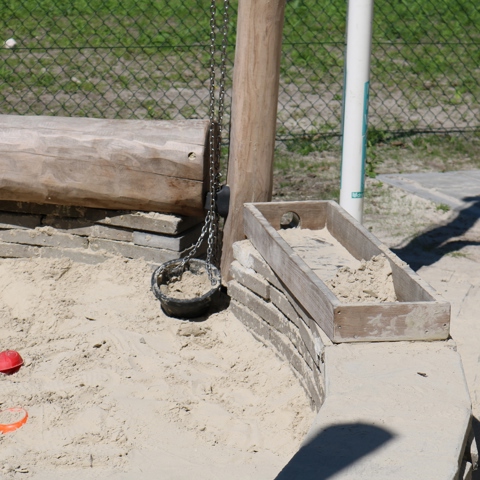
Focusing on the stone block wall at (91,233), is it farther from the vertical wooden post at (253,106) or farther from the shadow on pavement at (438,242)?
the shadow on pavement at (438,242)

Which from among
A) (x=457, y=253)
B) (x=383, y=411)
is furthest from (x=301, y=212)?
(x=383, y=411)

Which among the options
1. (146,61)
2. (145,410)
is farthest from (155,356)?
(146,61)

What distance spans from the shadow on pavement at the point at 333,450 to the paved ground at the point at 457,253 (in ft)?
2.47

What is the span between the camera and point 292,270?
3.15m

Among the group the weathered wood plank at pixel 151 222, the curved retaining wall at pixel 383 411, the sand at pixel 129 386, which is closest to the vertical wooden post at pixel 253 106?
the weathered wood plank at pixel 151 222

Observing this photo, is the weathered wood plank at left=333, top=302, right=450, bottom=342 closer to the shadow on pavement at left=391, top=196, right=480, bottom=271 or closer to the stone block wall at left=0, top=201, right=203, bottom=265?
the stone block wall at left=0, top=201, right=203, bottom=265

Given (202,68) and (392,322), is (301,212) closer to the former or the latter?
(392,322)

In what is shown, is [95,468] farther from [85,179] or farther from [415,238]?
[415,238]

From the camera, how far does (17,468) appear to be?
2688 mm

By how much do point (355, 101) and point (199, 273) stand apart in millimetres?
1161

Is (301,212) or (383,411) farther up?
(301,212)

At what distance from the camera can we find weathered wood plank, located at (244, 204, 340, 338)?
279 cm

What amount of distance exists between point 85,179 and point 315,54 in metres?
4.90

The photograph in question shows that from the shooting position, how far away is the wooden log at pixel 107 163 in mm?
3844
